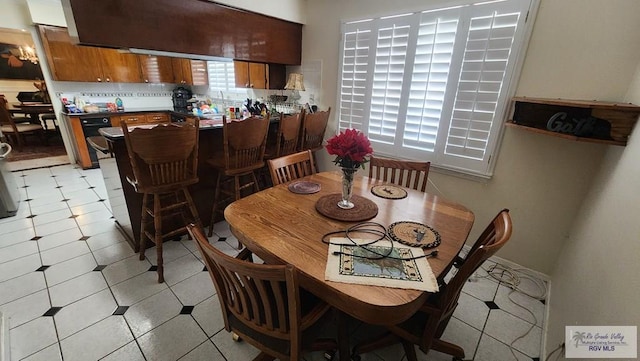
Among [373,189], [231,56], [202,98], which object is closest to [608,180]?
[373,189]

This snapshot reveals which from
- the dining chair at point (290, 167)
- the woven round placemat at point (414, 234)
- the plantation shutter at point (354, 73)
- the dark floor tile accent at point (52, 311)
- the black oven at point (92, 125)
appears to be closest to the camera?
the woven round placemat at point (414, 234)

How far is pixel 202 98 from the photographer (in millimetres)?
5219

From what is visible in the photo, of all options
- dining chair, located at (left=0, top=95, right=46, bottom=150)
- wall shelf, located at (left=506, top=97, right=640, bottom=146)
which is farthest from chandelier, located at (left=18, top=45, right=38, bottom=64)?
wall shelf, located at (left=506, top=97, right=640, bottom=146)

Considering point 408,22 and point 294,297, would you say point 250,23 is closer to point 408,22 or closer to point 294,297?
point 408,22

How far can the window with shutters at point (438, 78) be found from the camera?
1935mm

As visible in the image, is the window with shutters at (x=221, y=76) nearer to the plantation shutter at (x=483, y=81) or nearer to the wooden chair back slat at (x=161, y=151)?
the wooden chair back slat at (x=161, y=151)

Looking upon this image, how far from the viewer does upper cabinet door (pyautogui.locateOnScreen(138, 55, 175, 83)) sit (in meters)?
4.64

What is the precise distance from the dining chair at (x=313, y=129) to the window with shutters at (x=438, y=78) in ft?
1.30

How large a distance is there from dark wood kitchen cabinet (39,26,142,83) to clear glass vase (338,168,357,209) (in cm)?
470

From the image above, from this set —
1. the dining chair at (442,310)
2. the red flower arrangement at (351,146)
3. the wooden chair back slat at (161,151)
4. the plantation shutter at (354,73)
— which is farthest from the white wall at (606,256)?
the wooden chair back slat at (161,151)

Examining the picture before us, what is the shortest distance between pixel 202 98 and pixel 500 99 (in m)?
5.15

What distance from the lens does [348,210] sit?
145 centimetres

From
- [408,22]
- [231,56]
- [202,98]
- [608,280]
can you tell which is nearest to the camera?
[608,280]

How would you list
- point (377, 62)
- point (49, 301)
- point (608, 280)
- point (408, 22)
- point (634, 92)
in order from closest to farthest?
point (608, 280)
point (634, 92)
point (49, 301)
point (408, 22)
point (377, 62)
